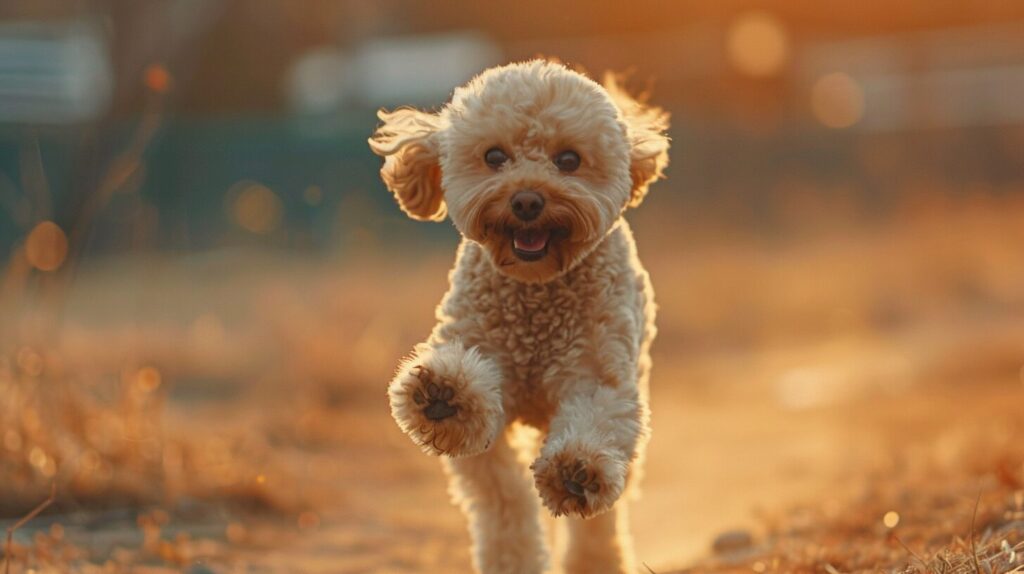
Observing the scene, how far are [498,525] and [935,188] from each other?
14072mm

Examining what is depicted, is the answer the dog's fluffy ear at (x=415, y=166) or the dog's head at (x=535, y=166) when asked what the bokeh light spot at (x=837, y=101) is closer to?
the dog's fluffy ear at (x=415, y=166)

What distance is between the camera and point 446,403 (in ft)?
12.7

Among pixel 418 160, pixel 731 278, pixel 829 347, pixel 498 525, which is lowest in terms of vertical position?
pixel 498 525

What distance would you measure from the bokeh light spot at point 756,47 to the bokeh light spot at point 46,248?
12.1 meters

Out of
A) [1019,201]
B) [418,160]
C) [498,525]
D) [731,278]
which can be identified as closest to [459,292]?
[418,160]

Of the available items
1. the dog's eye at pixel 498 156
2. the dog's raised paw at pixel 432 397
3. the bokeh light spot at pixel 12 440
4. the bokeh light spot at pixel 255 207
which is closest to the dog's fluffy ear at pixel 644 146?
the dog's eye at pixel 498 156

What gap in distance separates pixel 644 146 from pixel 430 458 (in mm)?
4937

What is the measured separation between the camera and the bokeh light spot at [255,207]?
12398 mm

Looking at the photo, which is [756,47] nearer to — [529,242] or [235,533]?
[235,533]

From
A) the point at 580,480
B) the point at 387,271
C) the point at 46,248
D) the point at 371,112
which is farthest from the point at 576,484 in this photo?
the point at 371,112

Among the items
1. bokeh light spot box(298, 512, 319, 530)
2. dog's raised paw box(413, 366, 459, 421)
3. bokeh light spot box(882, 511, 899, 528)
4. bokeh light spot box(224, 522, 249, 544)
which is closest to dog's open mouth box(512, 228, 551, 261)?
dog's raised paw box(413, 366, 459, 421)

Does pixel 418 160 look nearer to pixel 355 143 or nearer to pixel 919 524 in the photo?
pixel 919 524

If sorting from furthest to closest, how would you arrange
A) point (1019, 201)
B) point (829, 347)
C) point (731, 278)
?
point (1019, 201)
point (731, 278)
point (829, 347)

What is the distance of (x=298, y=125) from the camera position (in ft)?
55.6
